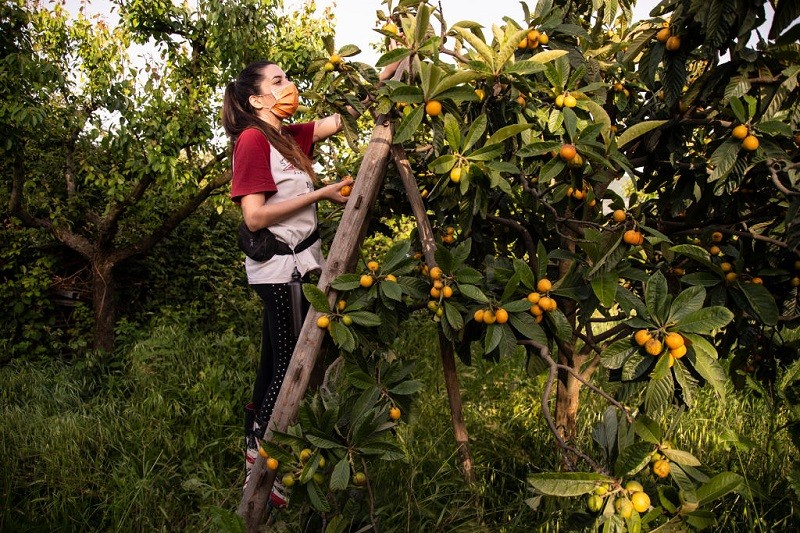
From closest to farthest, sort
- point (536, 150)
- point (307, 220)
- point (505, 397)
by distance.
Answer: point (536, 150) < point (307, 220) < point (505, 397)

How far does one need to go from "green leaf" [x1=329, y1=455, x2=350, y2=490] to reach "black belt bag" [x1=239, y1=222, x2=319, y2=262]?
2.56 ft

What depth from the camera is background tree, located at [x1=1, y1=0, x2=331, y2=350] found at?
12.4 ft

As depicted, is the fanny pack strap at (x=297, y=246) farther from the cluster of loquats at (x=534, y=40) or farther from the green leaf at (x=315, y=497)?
the cluster of loquats at (x=534, y=40)

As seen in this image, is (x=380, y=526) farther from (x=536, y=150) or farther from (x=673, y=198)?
(x=673, y=198)

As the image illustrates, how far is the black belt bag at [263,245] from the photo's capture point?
197 cm

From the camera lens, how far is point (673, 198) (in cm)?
186

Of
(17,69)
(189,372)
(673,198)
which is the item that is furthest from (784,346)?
(17,69)

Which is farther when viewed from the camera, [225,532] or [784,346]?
[784,346]

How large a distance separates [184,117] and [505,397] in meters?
2.77

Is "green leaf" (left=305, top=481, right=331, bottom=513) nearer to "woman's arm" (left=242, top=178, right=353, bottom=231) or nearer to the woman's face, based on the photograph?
"woman's arm" (left=242, top=178, right=353, bottom=231)

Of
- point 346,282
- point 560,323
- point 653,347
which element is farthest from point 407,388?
point 653,347

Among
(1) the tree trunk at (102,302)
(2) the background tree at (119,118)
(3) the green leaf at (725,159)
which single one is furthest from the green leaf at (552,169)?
(1) the tree trunk at (102,302)

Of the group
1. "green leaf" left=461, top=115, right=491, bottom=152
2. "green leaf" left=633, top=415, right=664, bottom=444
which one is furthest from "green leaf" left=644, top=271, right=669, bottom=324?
"green leaf" left=461, top=115, right=491, bottom=152

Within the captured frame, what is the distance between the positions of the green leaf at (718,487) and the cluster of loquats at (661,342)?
256 mm
